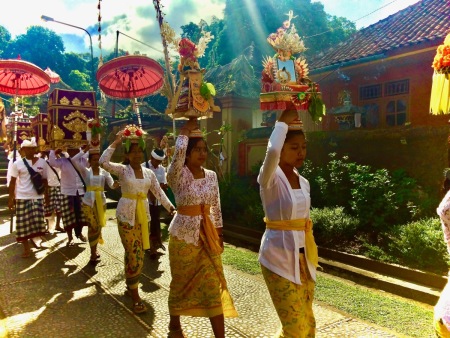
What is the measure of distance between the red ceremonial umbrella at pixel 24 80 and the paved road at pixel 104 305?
3989 millimetres

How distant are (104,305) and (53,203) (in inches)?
234

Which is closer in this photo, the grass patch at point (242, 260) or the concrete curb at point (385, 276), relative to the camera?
the concrete curb at point (385, 276)

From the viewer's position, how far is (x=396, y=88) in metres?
11.5

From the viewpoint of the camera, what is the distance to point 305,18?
87.5 ft

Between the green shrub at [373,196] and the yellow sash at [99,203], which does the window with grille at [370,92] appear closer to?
the green shrub at [373,196]

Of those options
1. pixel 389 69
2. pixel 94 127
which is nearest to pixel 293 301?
pixel 94 127

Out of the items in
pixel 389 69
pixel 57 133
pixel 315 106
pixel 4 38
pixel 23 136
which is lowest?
pixel 315 106

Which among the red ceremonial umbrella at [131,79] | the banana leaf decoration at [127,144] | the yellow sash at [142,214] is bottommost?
the yellow sash at [142,214]

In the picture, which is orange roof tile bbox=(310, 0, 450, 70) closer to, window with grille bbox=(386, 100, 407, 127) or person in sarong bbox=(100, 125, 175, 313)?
window with grille bbox=(386, 100, 407, 127)

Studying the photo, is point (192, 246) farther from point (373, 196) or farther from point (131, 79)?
point (373, 196)

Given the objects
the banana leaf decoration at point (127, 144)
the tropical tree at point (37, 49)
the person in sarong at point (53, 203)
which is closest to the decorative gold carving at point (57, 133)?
the banana leaf decoration at point (127, 144)

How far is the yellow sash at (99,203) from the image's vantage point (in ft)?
20.6

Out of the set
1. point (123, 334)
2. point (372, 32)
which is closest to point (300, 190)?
point (123, 334)

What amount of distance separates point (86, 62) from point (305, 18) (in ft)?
128
